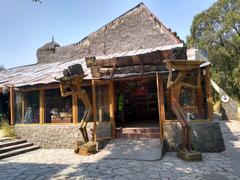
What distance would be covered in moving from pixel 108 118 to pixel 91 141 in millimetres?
1065

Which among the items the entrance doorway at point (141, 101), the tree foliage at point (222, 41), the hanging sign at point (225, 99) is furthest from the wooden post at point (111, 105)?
the tree foliage at point (222, 41)

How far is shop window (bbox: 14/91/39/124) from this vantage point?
30.9ft

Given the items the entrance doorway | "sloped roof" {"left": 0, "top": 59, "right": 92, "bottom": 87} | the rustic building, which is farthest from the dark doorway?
the entrance doorway

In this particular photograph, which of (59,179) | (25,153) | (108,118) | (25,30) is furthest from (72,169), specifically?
(25,30)

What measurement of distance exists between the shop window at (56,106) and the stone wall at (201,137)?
4.12 meters

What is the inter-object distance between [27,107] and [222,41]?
731 inches

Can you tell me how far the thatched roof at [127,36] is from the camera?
11.8 m

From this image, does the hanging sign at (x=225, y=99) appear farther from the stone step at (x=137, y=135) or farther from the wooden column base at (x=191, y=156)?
the wooden column base at (x=191, y=156)

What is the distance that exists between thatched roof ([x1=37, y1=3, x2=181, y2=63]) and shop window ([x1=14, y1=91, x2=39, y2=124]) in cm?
507

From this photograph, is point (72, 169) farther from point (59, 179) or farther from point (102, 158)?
point (102, 158)

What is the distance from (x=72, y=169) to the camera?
5.63 m

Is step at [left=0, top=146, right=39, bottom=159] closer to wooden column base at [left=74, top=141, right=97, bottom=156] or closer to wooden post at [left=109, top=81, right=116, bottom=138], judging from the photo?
wooden column base at [left=74, top=141, right=97, bottom=156]

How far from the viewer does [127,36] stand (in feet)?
41.3

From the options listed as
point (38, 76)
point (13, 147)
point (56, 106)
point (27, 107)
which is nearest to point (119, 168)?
point (56, 106)
